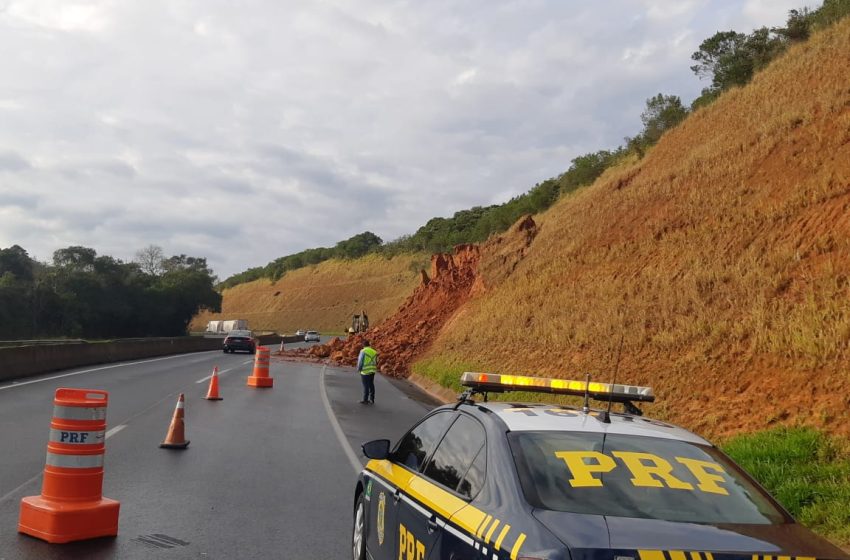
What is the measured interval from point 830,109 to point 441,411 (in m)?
22.2

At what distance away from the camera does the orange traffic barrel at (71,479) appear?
638cm

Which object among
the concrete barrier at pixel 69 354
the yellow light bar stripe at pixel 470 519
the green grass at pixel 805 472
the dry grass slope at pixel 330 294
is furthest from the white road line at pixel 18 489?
the dry grass slope at pixel 330 294

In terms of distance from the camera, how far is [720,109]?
1325 inches

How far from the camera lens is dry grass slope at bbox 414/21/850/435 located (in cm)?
1366

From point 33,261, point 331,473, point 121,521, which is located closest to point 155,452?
point 331,473

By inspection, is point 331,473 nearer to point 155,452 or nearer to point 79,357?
point 155,452

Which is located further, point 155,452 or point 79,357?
point 79,357

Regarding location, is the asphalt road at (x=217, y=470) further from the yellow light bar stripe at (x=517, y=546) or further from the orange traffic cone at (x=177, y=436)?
the yellow light bar stripe at (x=517, y=546)

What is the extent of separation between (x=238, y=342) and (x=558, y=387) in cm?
4492

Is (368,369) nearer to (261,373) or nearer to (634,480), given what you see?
(261,373)

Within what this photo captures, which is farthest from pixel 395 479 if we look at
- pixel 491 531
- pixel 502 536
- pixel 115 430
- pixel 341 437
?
pixel 115 430

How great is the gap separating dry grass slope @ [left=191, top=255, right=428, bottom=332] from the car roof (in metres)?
99.6

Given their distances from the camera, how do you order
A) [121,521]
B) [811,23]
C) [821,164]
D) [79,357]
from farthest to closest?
[811,23], [79,357], [821,164], [121,521]

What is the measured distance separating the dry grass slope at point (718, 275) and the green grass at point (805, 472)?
913 millimetres
